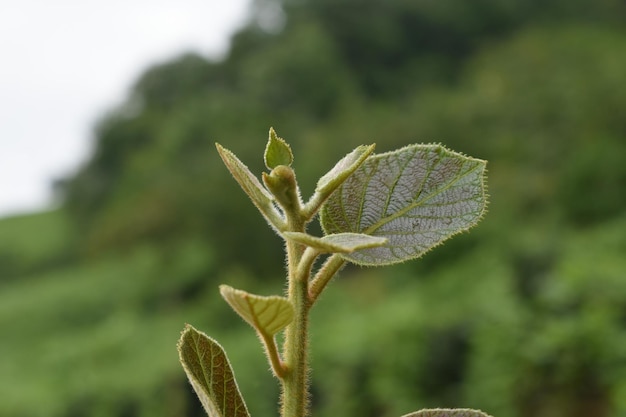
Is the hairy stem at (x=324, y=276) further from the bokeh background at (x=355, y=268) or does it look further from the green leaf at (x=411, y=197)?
the bokeh background at (x=355, y=268)

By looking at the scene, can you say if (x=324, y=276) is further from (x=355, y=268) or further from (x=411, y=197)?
(x=355, y=268)

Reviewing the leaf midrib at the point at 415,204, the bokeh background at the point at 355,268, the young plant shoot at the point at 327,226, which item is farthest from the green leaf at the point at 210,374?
the bokeh background at the point at 355,268

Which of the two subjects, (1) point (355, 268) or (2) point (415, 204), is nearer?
(2) point (415, 204)

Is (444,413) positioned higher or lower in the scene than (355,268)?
lower

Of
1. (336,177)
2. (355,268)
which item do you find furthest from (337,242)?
(355,268)

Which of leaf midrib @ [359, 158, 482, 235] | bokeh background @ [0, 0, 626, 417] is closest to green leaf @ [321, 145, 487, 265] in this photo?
leaf midrib @ [359, 158, 482, 235]

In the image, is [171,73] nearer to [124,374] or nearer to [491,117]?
[491,117]

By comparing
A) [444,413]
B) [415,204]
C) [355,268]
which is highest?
[355,268]

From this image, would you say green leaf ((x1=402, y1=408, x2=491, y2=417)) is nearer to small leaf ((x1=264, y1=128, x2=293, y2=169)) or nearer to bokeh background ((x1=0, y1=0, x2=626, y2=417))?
small leaf ((x1=264, y1=128, x2=293, y2=169))
